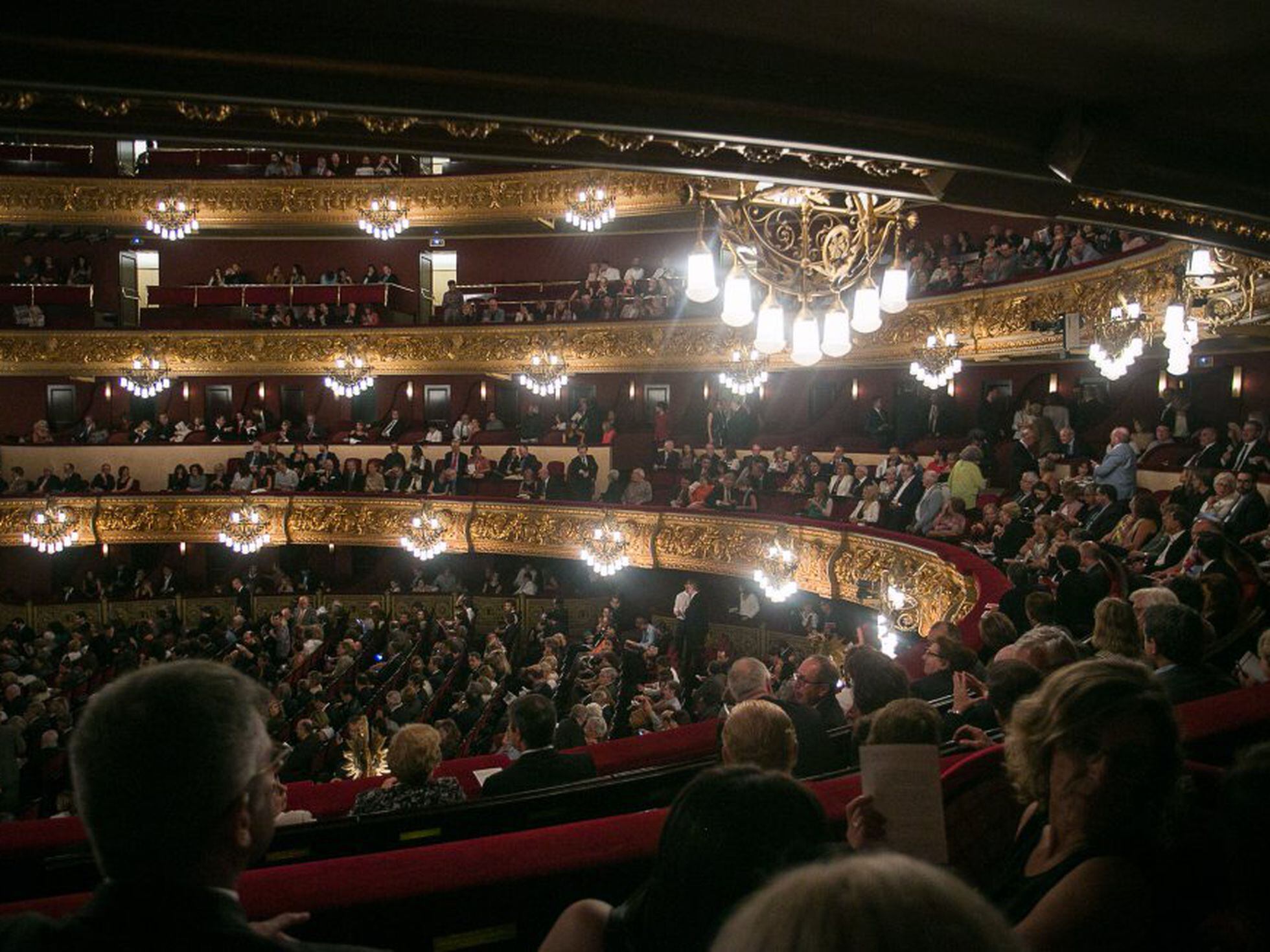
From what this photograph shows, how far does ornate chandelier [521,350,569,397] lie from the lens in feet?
73.2

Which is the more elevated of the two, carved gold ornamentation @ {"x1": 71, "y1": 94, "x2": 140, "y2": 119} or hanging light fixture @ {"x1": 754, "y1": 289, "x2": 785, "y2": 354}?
carved gold ornamentation @ {"x1": 71, "y1": 94, "x2": 140, "y2": 119}

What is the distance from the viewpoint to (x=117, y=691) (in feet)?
4.86

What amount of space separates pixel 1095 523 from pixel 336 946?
10257 mm

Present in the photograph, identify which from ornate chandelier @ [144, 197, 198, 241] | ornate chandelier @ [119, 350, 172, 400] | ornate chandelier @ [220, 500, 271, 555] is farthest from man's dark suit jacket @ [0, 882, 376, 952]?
ornate chandelier @ [144, 197, 198, 241]

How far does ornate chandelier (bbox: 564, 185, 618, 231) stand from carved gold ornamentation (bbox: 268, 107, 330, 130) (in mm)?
19471

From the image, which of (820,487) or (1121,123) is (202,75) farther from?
(820,487)

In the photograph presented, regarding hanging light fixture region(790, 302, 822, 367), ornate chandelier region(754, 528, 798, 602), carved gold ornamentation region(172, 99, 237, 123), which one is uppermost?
carved gold ornamentation region(172, 99, 237, 123)

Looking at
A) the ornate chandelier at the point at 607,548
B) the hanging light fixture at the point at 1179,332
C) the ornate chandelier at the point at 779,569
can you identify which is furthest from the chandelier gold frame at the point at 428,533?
the hanging light fixture at the point at 1179,332

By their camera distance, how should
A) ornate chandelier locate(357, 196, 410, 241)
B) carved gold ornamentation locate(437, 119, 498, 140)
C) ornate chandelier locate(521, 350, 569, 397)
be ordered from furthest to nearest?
ornate chandelier locate(357, 196, 410, 241), ornate chandelier locate(521, 350, 569, 397), carved gold ornamentation locate(437, 119, 498, 140)

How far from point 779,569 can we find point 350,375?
12.3 meters

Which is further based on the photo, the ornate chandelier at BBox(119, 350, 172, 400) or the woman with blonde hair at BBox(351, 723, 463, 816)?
the ornate chandelier at BBox(119, 350, 172, 400)

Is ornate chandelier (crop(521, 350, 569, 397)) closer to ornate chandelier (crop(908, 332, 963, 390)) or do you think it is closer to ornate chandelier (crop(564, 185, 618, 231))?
ornate chandelier (crop(564, 185, 618, 231))

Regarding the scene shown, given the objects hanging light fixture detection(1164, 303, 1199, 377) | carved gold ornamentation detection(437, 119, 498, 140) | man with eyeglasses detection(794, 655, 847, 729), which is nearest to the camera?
carved gold ornamentation detection(437, 119, 498, 140)

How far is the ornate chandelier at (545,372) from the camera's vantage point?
878 inches
